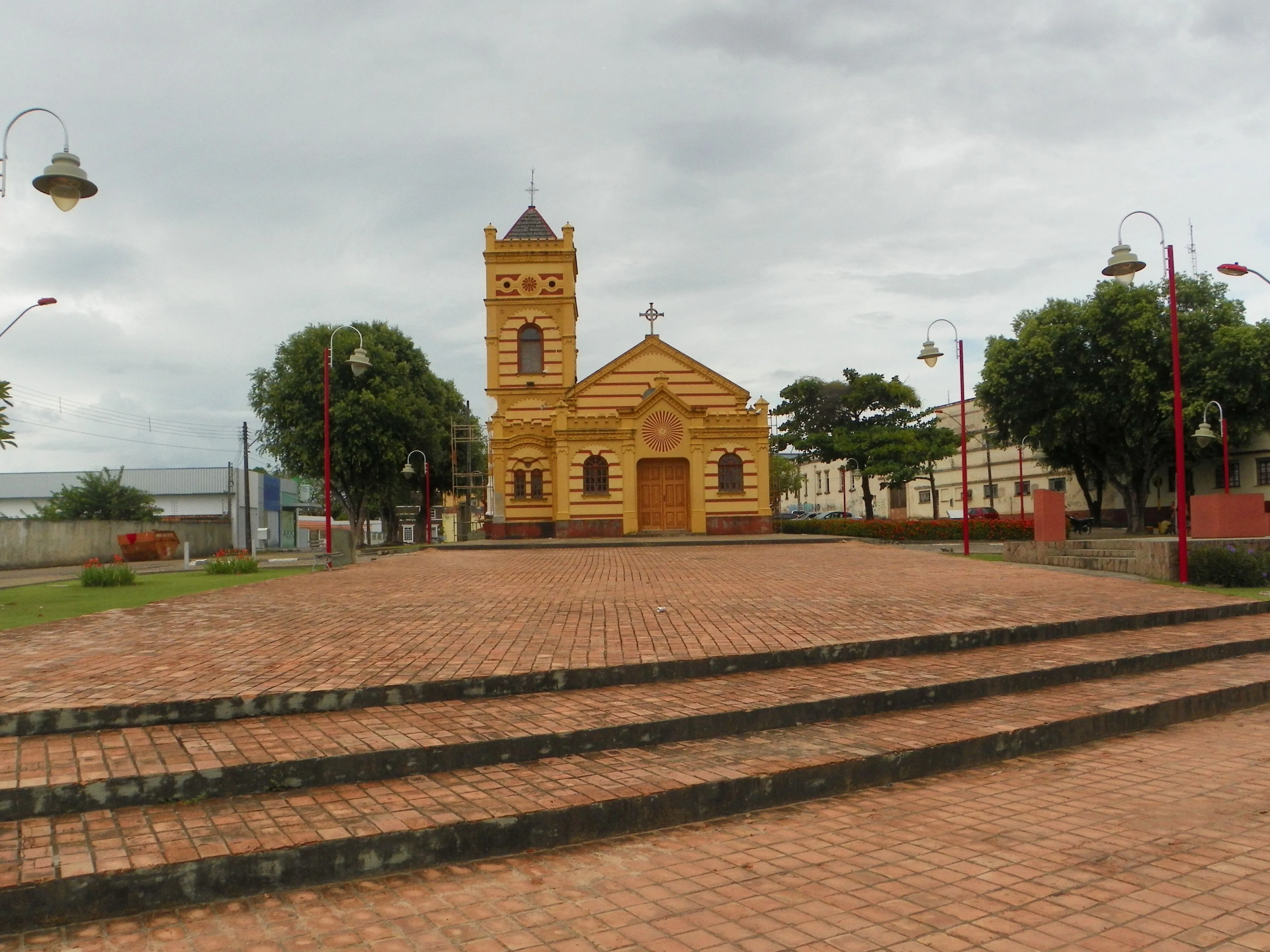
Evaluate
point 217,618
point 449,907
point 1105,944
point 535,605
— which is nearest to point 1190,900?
point 1105,944

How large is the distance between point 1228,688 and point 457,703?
21.7 feet

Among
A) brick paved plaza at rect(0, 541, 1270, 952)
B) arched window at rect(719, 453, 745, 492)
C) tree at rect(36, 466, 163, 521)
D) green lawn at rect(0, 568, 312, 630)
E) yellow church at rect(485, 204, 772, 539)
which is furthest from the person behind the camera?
tree at rect(36, 466, 163, 521)

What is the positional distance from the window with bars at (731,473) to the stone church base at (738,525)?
1.17 meters

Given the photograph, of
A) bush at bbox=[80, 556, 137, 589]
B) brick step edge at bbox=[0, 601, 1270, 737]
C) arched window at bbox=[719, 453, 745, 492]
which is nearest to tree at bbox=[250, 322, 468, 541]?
arched window at bbox=[719, 453, 745, 492]

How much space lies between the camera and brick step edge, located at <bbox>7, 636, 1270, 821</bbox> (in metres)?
4.79

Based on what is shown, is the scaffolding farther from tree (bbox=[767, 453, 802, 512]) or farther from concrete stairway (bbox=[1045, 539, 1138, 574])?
tree (bbox=[767, 453, 802, 512])

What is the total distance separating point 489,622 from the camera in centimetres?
1001

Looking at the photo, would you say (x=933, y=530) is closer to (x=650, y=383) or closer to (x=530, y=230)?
(x=650, y=383)

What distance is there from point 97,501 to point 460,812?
1868 inches

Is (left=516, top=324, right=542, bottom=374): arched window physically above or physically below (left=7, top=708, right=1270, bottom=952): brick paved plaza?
above

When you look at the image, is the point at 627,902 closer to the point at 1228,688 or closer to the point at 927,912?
the point at 927,912

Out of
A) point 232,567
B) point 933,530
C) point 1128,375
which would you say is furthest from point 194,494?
point 1128,375

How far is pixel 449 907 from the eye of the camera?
409cm

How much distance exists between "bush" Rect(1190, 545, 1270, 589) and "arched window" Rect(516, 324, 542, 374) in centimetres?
2677
